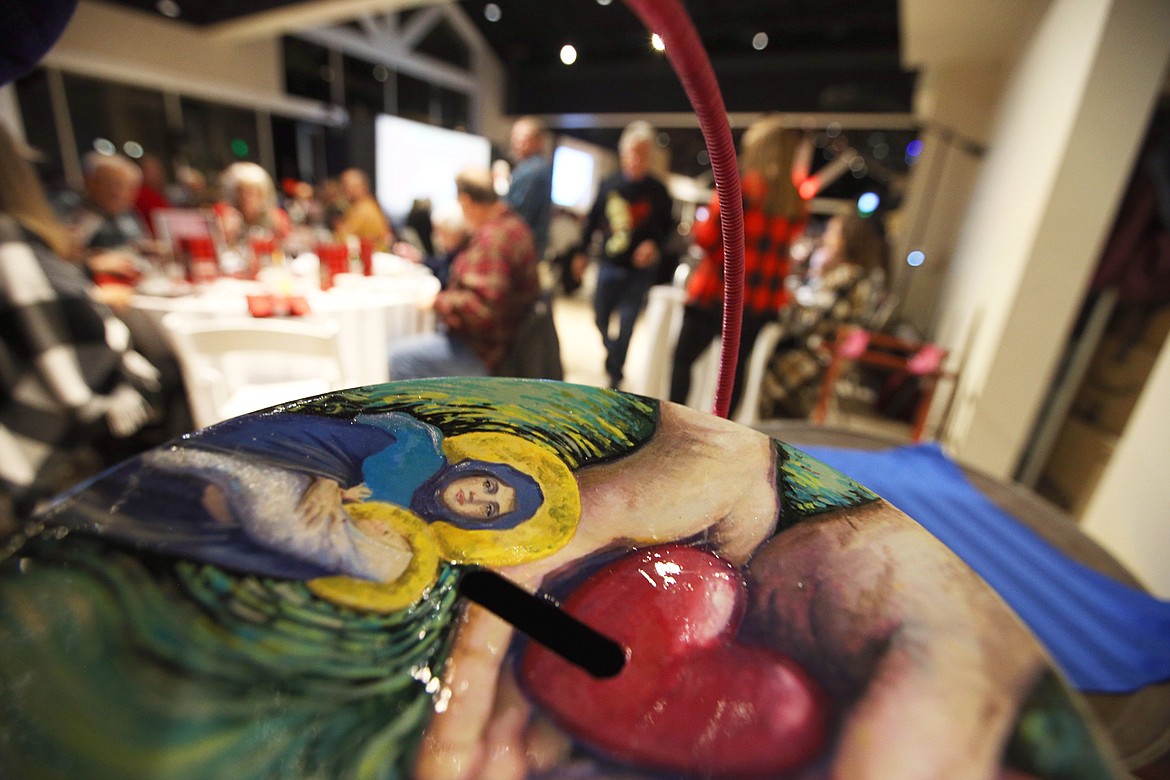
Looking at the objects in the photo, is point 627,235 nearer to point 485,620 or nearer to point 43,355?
point 43,355

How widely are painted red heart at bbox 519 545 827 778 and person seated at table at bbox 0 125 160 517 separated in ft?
5.82

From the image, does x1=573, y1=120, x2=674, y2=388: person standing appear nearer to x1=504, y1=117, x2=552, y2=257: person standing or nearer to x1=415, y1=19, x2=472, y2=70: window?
x1=504, y1=117, x2=552, y2=257: person standing

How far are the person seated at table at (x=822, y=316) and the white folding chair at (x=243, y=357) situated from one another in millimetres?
2065

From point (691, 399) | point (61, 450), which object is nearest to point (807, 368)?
point (691, 399)

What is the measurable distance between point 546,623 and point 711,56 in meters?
7.26

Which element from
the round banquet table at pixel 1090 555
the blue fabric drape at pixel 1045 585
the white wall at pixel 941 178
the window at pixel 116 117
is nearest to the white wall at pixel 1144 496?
the round banquet table at pixel 1090 555

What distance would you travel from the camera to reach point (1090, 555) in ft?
3.08

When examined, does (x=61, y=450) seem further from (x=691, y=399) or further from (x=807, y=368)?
(x=807, y=368)

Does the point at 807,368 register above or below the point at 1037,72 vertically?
below

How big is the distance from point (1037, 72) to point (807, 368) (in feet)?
5.51

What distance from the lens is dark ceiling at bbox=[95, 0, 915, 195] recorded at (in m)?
5.82

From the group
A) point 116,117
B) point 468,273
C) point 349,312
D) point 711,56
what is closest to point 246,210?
point 349,312

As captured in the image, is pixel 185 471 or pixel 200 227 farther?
pixel 200 227

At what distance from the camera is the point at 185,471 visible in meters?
0.31
